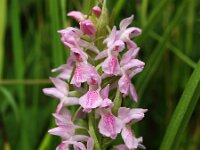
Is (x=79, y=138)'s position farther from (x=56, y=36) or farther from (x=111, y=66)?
(x=56, y=36)

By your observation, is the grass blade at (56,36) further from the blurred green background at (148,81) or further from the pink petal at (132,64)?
the pink petal at (132,64)

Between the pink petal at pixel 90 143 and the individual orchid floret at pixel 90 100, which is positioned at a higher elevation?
the individual orchid floret at pixel 90 100

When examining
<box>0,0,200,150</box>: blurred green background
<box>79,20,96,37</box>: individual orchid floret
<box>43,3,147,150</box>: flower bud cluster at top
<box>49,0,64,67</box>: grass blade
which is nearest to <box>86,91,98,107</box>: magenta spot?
<box>43,3,147,150</box>: flower bud cluster at top

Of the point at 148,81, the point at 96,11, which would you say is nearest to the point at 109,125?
the point at 96,11

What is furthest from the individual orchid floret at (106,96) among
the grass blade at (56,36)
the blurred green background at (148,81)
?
the blurred green background at (148,81)

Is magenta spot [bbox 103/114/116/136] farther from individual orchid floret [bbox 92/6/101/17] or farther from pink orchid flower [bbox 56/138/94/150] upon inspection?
individual orchid floret [bbox 92/6/101/17]

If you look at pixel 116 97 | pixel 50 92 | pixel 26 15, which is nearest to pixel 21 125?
pixel 50 92
